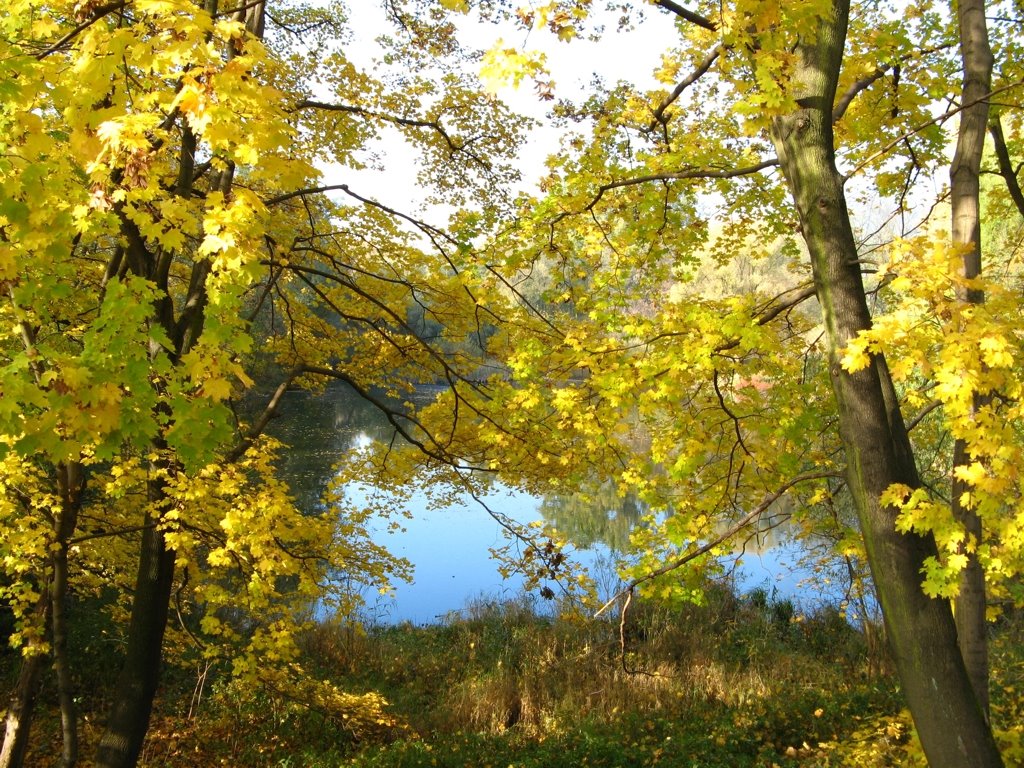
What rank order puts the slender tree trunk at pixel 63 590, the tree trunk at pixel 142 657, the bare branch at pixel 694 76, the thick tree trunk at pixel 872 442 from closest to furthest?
the thick tree trunk at pixel 872 442 < the bare branch at pixel 694 76 < the tree trunk at pixel 142 657 < the slender tree trunk at pixel 63 590

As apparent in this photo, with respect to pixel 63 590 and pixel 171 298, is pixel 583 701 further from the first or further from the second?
pixel 171 298

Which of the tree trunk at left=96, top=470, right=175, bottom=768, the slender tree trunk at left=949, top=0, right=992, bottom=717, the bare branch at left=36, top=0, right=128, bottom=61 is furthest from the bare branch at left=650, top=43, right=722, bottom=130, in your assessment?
the tree trunk at left=96, top=470, right=175, bottom=768

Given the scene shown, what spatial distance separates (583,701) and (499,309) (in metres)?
5.02

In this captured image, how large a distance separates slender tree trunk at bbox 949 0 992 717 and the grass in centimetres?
107

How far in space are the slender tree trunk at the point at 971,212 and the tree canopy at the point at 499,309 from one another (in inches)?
0.9

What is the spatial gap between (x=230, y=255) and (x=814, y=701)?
25.9 feet

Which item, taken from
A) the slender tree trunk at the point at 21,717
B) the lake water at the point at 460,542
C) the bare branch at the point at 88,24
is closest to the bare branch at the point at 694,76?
the bare branch at the point at 88,24

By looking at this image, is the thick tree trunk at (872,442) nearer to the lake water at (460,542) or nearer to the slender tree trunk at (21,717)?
the slender tree trunk at (21,717)

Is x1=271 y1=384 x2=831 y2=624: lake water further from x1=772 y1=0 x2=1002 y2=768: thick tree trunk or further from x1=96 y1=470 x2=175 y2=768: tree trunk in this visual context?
x1=772 y1=0 x2=1002 y2=768: thick tree trunk

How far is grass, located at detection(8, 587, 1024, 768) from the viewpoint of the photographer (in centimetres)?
617

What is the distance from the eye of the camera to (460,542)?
17094mm

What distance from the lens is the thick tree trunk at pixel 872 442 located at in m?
2.98

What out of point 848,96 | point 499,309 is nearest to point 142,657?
point 499,309

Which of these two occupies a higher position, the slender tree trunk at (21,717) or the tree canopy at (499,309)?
the tree canopy at (499,309)
